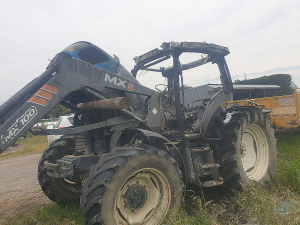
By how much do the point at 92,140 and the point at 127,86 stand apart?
1208 mm

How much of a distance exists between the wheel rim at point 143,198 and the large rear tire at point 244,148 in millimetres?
1479

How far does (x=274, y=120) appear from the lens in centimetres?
874

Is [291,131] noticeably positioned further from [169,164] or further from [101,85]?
[101,85]

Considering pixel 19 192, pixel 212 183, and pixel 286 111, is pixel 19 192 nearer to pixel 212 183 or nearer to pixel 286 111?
pixel 212 183

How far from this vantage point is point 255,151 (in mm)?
4910

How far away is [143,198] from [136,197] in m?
0.12

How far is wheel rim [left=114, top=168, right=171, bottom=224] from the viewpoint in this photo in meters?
2.86

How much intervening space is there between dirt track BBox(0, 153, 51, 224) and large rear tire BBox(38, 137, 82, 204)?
0.65 m

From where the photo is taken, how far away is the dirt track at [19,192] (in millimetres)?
4509

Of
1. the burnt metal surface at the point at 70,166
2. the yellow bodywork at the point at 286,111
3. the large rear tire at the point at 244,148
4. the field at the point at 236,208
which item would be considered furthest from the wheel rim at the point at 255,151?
the yellow bodywork at the point at 286,111

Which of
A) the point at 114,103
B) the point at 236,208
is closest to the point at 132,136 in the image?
the point at 114,103

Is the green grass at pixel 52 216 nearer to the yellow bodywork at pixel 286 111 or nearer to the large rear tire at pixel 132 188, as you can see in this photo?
the large rear tire at pixel 132 188

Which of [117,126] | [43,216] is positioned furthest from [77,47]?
[43,216]

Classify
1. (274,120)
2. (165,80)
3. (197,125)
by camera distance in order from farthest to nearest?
(274,120) < (165,80) < (197,125)
